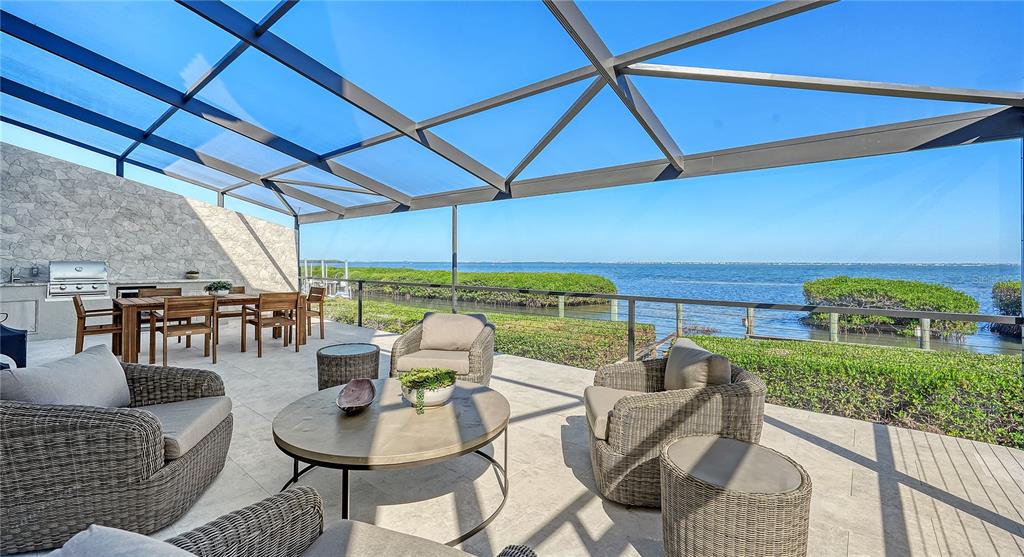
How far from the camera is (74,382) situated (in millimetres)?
1849

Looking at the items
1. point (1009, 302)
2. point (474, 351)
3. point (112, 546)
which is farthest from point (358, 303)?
point (1009, 302)

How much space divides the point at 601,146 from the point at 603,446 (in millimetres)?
3077

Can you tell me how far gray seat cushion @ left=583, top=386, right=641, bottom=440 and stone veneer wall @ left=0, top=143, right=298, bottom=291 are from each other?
8.84 meters

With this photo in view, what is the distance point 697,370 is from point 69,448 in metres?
2.75

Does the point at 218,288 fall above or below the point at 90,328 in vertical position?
above

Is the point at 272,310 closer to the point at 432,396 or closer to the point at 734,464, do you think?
the point at 432,396

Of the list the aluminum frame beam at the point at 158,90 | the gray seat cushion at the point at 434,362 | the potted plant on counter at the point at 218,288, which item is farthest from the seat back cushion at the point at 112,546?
the potted plant on counter at the point at 218,288

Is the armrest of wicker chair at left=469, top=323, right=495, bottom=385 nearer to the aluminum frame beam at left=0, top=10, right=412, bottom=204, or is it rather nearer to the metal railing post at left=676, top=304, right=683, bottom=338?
the metal railing post at left=676, top=304, right=683, bottom=338

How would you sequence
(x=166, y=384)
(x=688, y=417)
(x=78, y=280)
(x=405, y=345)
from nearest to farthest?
1. (x=688, y=417)
2. (x=166, y=384)
3. (x=405, y=345)
4. (x=78, y=280)

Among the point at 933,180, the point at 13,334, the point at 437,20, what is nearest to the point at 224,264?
the point at 13,334

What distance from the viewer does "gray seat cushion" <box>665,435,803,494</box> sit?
1.47m

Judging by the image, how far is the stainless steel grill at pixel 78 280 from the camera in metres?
6.30

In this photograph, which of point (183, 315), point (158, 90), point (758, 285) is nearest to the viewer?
point (158, 90)

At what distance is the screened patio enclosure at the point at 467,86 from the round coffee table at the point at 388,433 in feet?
7.63
